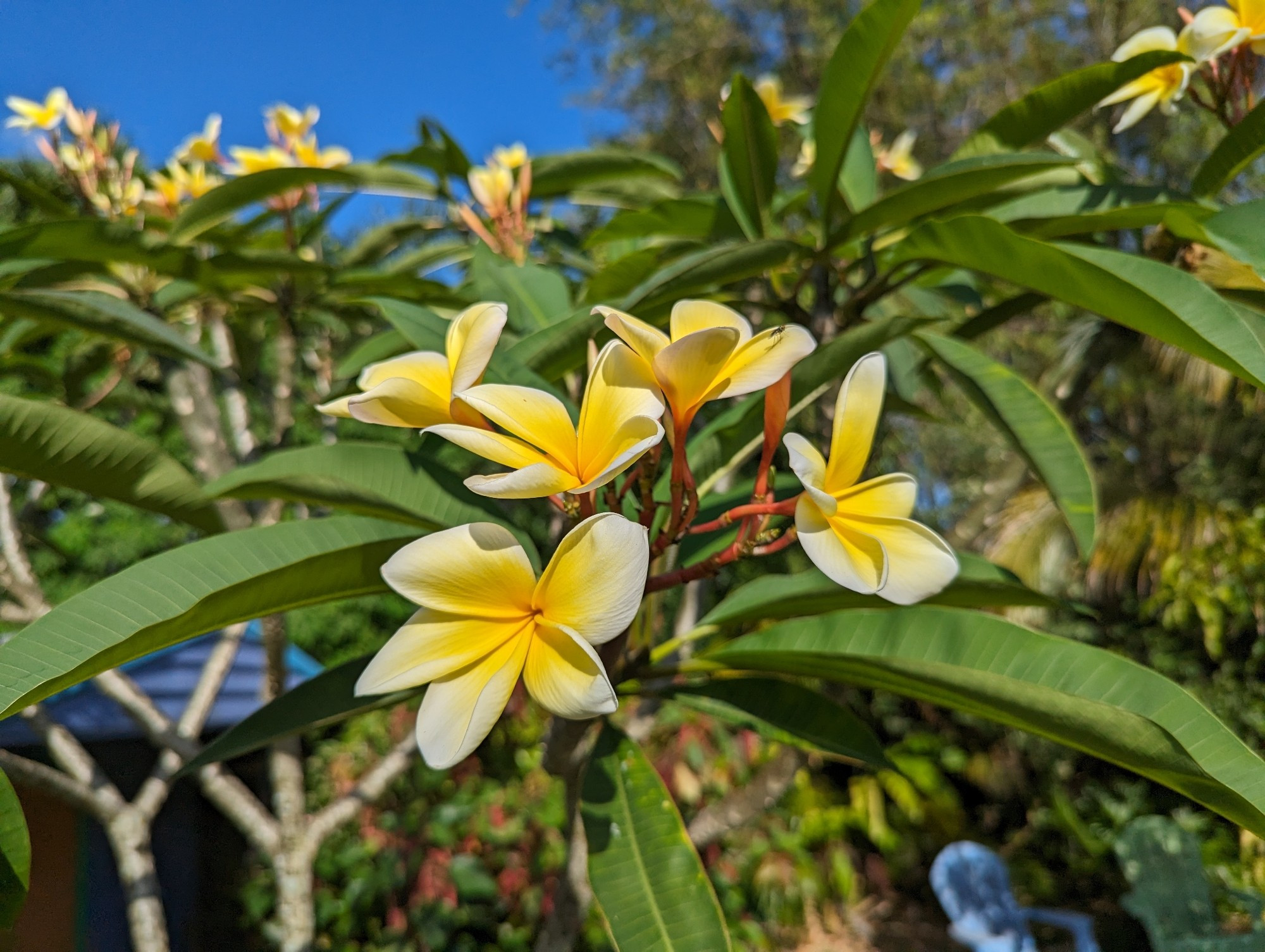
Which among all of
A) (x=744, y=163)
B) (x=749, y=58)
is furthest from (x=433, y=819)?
(x=749, y=58)

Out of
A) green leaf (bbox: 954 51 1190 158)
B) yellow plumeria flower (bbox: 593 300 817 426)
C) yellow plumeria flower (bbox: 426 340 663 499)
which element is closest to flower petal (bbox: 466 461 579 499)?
yellow plumeria flower (bbox: 426 340 663 499)

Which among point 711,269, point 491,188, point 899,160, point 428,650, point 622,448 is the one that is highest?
point 899,160

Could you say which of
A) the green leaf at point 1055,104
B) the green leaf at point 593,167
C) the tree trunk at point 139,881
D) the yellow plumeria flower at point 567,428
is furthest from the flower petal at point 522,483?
the tree trunk at point 139,881

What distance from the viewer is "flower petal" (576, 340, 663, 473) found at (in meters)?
0.53

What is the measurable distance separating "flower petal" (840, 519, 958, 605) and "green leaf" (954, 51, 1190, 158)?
662 mm

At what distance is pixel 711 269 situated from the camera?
86 centimetres

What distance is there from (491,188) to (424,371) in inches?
33.4

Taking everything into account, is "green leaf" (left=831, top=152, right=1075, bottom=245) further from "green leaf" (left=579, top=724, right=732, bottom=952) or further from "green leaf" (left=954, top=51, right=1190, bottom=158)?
"green leaf" (left=579, top=724, right=732, bottom=952)

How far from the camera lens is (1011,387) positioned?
98 centimetres

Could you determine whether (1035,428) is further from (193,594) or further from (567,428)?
(193,594)

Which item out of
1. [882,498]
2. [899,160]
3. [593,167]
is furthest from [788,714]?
[899,160]

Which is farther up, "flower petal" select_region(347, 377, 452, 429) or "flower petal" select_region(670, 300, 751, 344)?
"flower petal" select_region(670, 300, 751, 344)

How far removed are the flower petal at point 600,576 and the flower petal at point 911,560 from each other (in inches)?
6.2

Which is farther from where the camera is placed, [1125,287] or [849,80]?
[849,80]
